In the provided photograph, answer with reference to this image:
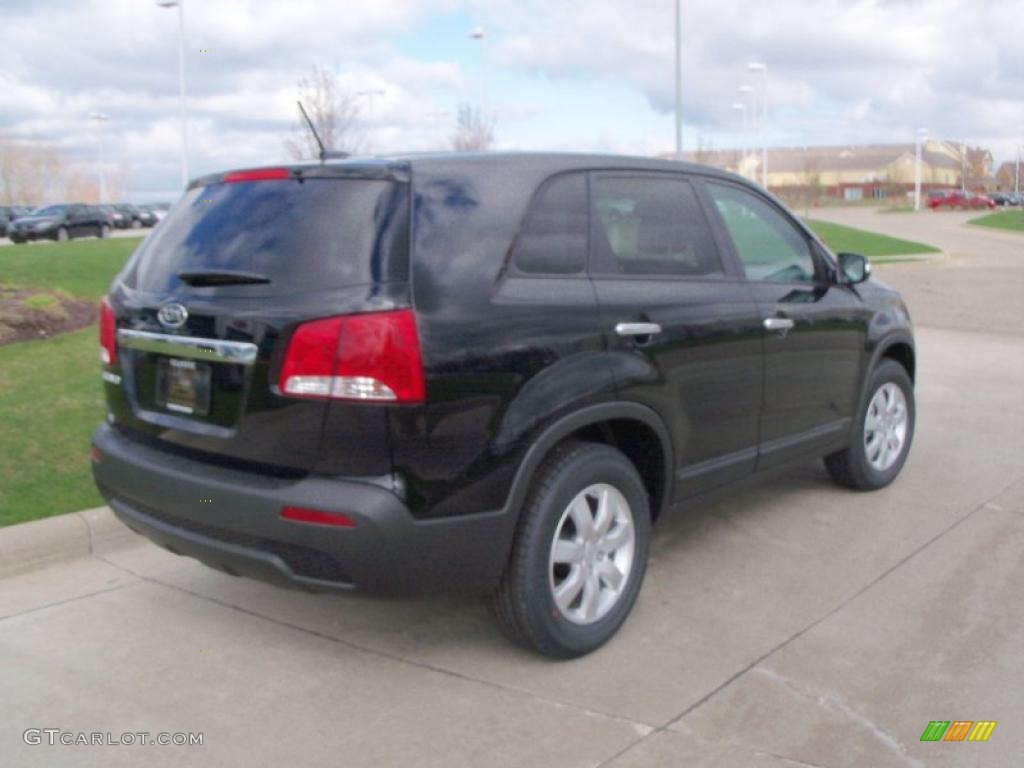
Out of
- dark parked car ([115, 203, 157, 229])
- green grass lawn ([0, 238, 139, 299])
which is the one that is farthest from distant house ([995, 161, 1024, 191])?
green grass lawn ([0, 238, 139, 299])

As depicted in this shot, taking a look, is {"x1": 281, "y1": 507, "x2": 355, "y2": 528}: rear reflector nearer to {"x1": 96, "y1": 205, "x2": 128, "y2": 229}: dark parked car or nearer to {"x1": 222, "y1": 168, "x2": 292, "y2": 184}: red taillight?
{"x1": 222, "y1": 168, "x2": 292, "y2": 184}: red taillight

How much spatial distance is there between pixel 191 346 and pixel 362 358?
72 centimetres

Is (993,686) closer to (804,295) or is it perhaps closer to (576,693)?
(576,693)

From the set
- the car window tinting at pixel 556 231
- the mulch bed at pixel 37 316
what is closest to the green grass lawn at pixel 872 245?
the mulch bed at pixel 37 316

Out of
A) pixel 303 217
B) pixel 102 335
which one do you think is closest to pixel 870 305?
pixel 303 217

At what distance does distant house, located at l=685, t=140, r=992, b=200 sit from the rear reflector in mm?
104592

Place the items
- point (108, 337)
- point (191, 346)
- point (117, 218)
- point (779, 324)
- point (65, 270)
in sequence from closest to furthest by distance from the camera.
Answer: point (191, 346) < point (108, 337) < point (779, 324) < point (65, 270) < point (117, 218)

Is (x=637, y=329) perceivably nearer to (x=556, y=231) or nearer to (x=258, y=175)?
(x=556, y=231)

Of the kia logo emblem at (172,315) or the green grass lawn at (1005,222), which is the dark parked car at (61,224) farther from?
the kia logo emblem at (172,315)

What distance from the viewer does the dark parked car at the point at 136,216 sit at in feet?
189

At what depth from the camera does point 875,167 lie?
438ft

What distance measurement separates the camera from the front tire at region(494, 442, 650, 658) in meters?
3.79

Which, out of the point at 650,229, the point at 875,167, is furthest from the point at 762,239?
the point at 875,167

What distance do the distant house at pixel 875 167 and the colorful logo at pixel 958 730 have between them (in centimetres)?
10404
